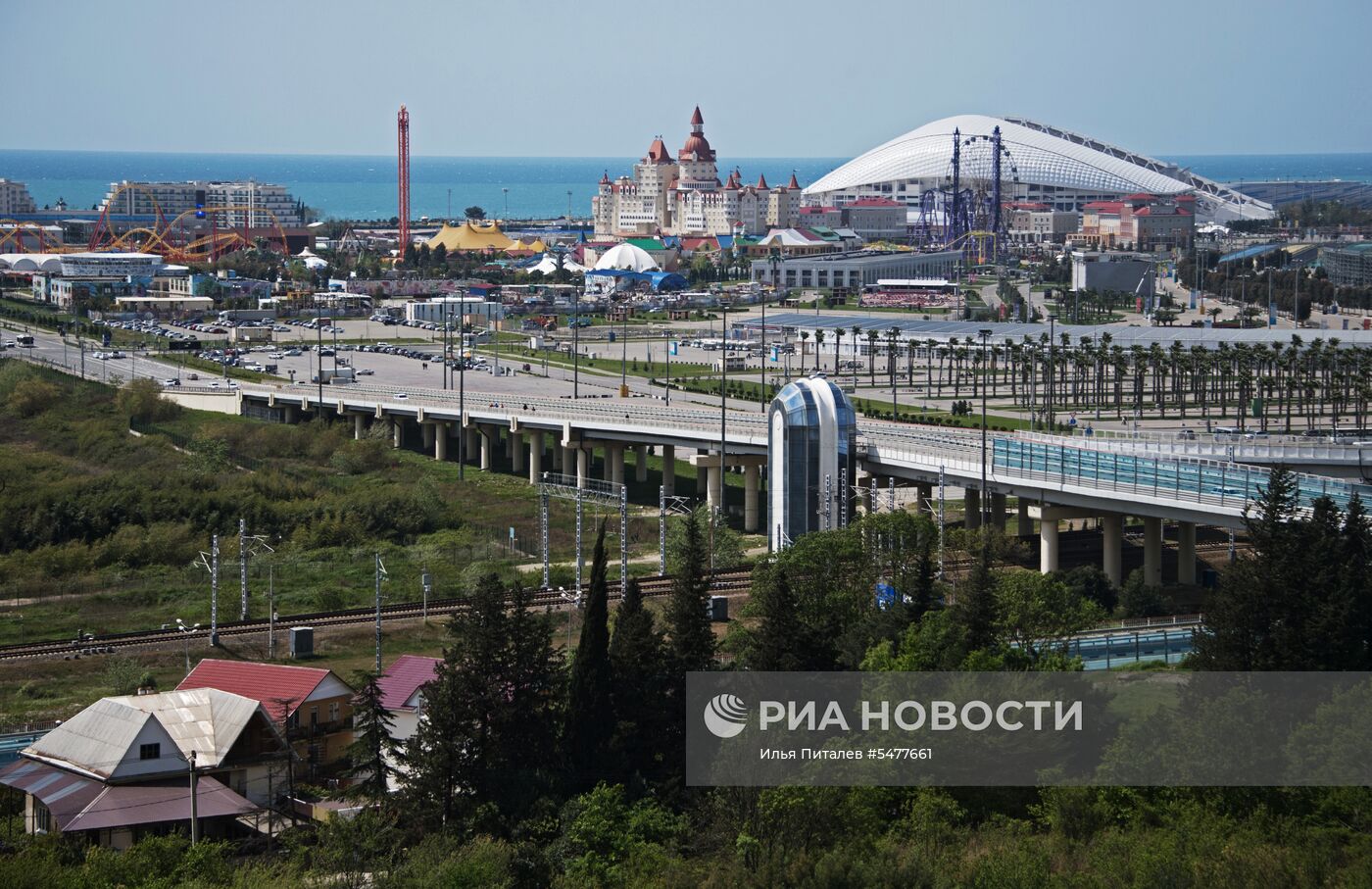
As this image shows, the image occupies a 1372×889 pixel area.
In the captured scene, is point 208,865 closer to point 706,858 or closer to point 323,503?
point 706,858

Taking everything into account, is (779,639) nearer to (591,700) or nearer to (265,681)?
(591,700)

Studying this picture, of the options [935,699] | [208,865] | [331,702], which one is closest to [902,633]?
[935,699]

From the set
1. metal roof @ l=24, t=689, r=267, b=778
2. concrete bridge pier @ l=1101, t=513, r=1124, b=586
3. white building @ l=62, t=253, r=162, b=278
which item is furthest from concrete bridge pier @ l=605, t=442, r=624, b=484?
white building @ l=62, t=253, r=162, b=278

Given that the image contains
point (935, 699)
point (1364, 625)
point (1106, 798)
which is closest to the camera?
point (1106, 798)

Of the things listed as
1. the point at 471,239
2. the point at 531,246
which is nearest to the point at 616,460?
the point at 531,246

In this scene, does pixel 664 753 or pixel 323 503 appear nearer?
pixel 664 753

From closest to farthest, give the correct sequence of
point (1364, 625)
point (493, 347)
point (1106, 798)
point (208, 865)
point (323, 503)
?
1. point (208, 865)
2. point (1106, 798)
3. point (1364, 625)
4. point (323, 503)
5. point (493, 347)

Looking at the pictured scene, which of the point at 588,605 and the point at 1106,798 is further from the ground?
the point at 588,605
